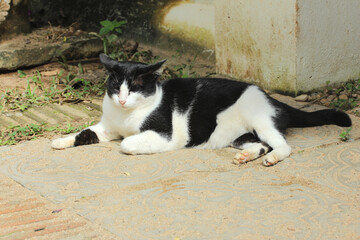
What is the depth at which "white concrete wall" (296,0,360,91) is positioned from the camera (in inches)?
193

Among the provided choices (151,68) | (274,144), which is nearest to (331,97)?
(274,144)

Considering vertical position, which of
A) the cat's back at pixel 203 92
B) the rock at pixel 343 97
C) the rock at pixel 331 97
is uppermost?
the cat's back at pixel 203 92

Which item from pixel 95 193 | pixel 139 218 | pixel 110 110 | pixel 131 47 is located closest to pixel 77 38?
pixel 131 47

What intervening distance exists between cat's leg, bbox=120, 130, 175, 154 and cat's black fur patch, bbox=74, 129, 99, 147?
1.36 feet

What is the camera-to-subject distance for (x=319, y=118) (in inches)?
161

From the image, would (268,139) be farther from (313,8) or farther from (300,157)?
(313,8)

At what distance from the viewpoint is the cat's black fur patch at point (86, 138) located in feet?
13.3

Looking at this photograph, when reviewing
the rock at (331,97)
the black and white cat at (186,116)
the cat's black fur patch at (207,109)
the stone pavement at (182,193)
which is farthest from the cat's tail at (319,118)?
the rock at (331,97)

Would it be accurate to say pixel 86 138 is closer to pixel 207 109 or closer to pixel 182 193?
pixel 207 109

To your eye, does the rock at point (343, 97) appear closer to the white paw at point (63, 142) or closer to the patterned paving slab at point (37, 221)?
the white paw at point (63, 142)

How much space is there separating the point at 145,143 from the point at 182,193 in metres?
0.76

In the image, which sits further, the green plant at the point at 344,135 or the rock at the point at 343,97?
the rock at the point at 343,97

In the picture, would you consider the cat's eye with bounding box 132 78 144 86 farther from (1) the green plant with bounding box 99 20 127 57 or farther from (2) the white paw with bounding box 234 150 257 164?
(1) the green plant with bounding box 99 20 127 57

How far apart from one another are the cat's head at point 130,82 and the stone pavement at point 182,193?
0.43 meters
